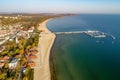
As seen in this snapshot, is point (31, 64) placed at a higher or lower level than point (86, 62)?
higher

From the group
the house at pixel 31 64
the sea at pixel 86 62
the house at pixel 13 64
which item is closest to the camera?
the sea at pixel 86 62

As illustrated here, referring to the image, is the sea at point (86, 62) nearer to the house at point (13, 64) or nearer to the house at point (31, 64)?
the house at point (31, 64)

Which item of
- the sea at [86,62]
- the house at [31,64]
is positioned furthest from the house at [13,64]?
the sea at [86,62]

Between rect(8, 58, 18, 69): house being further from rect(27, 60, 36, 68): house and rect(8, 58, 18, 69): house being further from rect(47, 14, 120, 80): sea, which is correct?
rect(47, 14, 120, 80): sea

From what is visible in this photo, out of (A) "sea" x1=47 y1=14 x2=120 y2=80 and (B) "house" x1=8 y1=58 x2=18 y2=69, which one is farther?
(B) "house" x1=8 y1=58 x2=18 y2=69

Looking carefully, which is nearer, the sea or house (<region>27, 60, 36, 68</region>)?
the sea

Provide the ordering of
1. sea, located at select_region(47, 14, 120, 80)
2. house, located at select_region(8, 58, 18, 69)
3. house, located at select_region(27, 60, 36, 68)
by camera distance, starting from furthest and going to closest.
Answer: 1. house, located at select_region(27, 60, 36, 68)
2. house, located at select_region(8, 58, 18, 69)
3. sea, located at select_region(47, 14, 120, 80)

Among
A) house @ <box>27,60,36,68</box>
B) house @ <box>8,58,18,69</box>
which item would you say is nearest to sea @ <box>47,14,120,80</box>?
house @ <box>27,60,36,68</box>

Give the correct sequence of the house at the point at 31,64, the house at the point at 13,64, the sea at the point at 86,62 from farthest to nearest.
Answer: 1. the house at the point at 31,64
2. the house at the point at 13,64
3. the sea at the point at 86,62

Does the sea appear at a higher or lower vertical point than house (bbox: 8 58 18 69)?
lower

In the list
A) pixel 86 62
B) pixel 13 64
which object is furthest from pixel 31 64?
pixel 86 62

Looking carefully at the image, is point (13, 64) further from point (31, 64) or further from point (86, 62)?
point (86, 62)

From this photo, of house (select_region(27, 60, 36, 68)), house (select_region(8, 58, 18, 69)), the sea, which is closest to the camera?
the sea

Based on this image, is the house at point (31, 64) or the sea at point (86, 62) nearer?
the sea at point (86, 62)
